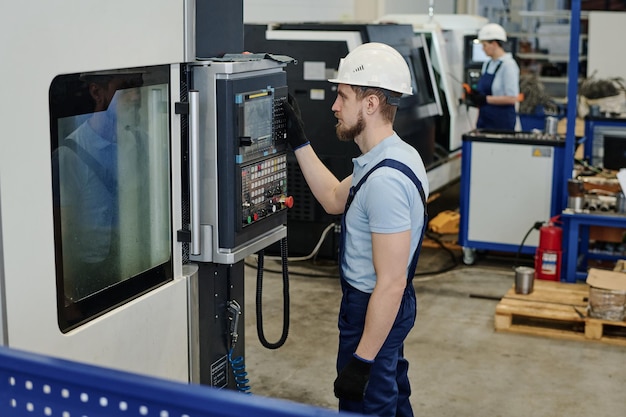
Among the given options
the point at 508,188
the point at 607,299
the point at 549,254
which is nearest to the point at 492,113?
the point at 508,188

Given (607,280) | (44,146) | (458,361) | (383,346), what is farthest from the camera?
(607,280)

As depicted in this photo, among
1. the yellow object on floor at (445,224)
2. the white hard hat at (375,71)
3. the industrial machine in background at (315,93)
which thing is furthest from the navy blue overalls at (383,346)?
the yellow object on floor at (445,224)

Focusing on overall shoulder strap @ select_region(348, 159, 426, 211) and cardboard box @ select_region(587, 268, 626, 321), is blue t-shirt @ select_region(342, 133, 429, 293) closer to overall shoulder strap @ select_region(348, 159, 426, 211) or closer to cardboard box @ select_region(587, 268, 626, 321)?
overall shoulder strap @ select_region(348, 159, 426, 211)

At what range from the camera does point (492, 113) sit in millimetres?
7953

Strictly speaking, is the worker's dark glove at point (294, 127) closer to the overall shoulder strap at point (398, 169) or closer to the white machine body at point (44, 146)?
Answer: the overall shoulder strap at point (398, 169)

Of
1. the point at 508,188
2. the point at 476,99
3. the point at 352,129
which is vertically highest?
the point at 352,129

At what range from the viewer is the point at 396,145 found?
9.03 feet

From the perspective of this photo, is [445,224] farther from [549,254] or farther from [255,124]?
[255,124]

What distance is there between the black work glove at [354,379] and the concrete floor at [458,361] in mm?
1405

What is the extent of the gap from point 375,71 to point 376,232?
0.50m

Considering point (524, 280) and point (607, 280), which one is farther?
point (524, 280)

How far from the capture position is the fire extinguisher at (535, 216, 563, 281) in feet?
18.3

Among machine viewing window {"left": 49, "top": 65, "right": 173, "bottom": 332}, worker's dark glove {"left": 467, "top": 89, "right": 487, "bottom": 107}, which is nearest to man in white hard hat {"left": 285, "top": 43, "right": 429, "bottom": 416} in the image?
machine viewing window {"left": 49, "top": 65, "right": 173, "bottom": 332}

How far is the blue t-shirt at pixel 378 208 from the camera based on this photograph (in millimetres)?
2604
